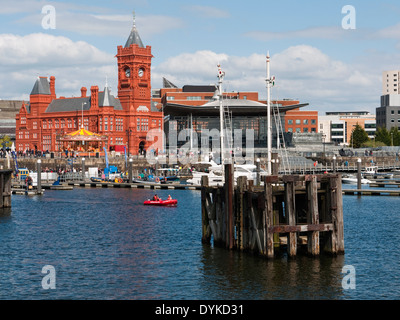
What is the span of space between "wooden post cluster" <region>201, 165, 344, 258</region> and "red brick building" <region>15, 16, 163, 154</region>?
125 metres

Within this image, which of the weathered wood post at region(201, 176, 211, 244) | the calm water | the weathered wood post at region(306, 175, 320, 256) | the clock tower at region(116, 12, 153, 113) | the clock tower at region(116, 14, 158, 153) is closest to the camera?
the calm water

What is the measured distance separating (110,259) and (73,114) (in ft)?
445

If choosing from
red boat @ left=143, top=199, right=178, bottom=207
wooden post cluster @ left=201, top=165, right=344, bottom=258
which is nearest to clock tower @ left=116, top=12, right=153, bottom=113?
red boat @ left=143, top=199, right=178, bottom=207

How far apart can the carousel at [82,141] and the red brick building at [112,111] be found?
15.1 feet

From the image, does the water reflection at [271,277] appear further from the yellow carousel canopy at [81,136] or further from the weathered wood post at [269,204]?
the yellow carousel canopy at [81,136]

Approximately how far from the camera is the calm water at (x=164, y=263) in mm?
35812

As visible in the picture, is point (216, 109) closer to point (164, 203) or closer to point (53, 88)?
point (53, 88)

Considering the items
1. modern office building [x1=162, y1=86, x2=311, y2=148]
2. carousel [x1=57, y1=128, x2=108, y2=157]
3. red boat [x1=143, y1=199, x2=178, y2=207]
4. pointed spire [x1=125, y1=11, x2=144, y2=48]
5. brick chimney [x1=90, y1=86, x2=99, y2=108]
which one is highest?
pointed spire [x1=125, y1=11, x2=144, y2=48]

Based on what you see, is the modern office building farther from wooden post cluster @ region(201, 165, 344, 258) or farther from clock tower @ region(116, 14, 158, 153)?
wooden post cluster @ region(201, 165, 344, 258)

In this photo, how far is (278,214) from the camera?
4125cm

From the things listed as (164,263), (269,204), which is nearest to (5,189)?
(164,263)

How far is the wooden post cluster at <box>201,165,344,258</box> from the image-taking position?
128ft

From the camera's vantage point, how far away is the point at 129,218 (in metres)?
68.4

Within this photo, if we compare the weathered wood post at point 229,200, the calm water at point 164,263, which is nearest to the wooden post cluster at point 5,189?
the calm water at point 164,263
